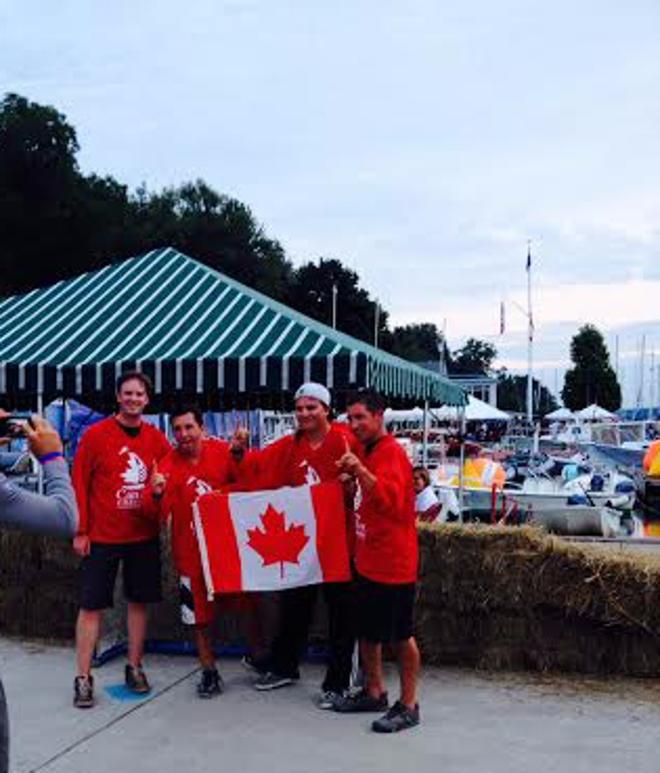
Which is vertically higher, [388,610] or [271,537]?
[271,537]

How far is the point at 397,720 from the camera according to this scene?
5441 millimetres

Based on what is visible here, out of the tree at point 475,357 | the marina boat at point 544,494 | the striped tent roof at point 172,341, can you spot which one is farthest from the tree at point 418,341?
the striped tent roof at point 172,341

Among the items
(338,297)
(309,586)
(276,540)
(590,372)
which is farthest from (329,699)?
(590,372)

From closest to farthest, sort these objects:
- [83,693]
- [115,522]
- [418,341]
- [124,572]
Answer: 1. [83,693]
2. [115,522]
3. [124,572]
4. [418,341]

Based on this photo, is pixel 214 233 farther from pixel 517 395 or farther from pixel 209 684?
pixel 517 395

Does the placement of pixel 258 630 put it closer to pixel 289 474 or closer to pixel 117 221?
pixel 289 474

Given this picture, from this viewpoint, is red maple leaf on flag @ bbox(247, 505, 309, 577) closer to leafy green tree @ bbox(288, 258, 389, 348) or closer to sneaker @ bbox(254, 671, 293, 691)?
sneaker @ bbox(254, 671, 293, 691)

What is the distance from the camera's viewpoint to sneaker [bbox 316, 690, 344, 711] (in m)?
5.84

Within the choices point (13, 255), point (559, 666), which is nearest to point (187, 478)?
point (559, 666)

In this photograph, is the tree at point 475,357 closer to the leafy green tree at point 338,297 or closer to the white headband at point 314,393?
the leafy green tree at point 338,297

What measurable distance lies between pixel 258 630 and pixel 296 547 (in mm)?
836

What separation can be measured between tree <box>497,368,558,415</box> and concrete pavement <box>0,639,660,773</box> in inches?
4107

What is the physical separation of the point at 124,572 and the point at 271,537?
3.03 ft

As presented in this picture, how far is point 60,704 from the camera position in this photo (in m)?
5.98
